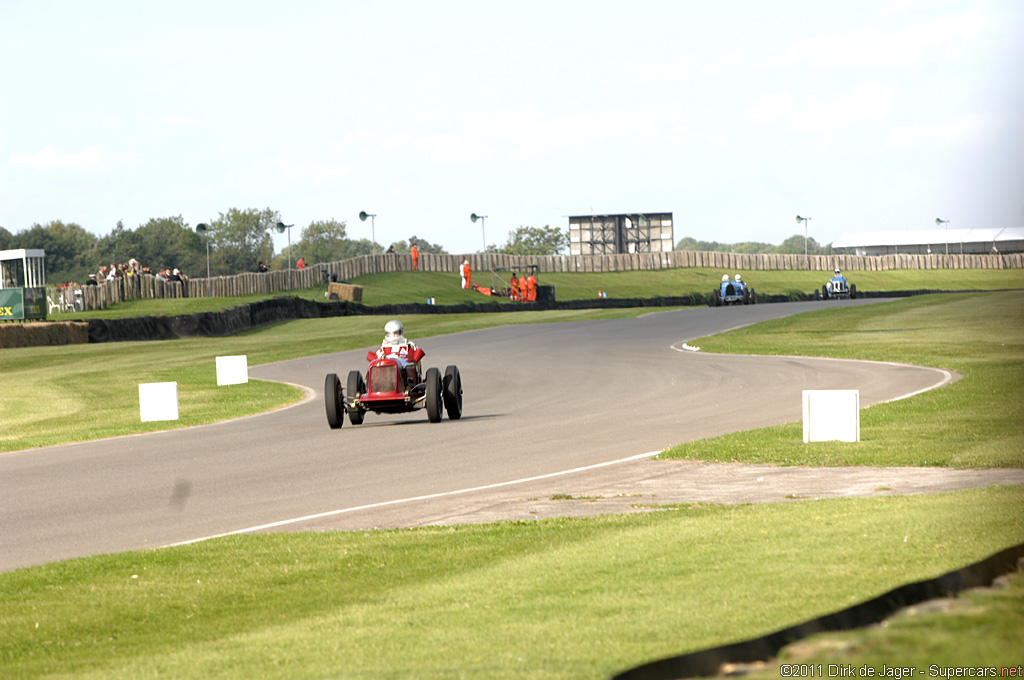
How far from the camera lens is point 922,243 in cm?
13550

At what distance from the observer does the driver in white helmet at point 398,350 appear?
1792cm

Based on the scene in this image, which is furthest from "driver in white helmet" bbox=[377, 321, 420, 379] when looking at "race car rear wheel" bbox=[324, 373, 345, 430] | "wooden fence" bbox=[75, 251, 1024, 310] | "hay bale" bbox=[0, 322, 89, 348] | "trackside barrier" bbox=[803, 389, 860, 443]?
"wooden fence" bbox=[75, 251, 1024, 310]

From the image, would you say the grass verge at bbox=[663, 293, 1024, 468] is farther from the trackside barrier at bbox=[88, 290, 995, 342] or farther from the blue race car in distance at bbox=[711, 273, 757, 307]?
the trackside barrier at bbox=[88, 290, 995, 342]

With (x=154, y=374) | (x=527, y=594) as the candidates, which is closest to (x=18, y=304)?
(x=154, y=374)

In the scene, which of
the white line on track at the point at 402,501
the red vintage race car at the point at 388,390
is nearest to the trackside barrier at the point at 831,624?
the white line on track at the point at 402,501

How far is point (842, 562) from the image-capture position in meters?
6.25

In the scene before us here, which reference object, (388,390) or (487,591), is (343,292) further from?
(487,591)

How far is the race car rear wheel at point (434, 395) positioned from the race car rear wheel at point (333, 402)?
1413 mm

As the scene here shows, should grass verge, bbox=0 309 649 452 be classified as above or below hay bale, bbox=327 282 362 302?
below

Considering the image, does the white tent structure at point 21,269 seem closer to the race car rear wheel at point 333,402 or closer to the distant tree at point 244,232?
the race car rear wheel at point 333,402

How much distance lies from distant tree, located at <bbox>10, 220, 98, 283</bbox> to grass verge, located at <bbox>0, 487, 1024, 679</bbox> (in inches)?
5614

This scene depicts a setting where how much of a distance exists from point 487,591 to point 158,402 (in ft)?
50.2

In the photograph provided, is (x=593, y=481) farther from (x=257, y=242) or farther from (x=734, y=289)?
(x=257, y=242)

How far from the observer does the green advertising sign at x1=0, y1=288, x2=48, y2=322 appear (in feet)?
144
